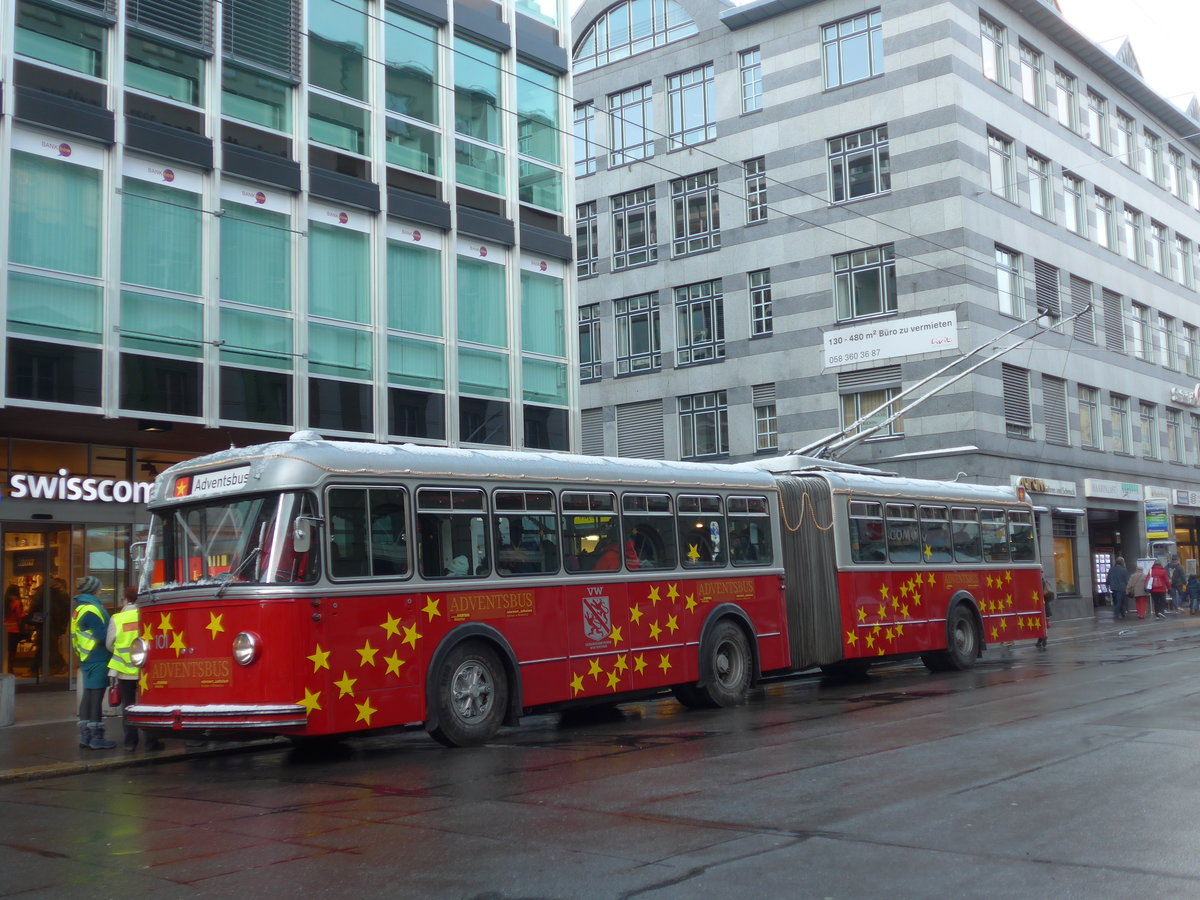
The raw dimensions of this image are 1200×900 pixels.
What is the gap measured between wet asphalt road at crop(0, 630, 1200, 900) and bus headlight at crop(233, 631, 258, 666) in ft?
3.37

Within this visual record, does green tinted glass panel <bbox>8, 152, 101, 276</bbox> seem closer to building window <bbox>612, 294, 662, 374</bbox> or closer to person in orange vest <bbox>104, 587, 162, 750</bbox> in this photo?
person in orange vest <bbox>104, 587, 162, 750</bbox>

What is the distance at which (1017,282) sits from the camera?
127 feet

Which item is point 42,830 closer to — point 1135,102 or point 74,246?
point 74,246

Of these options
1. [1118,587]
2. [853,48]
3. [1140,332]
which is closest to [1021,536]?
[1118,587]

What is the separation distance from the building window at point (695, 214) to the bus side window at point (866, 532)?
900 inches

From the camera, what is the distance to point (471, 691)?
12.9 metres

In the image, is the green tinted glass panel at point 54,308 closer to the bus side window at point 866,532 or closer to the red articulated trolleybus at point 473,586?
the red articulated trolleybus at point 473,586

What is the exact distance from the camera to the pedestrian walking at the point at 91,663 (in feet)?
44.2

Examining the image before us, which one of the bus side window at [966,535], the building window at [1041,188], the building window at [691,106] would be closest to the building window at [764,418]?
the building window at [691,106]

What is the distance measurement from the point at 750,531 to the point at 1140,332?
114 feet

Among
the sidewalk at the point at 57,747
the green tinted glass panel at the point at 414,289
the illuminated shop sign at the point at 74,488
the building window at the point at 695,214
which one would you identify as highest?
the building window at the point at 695,214

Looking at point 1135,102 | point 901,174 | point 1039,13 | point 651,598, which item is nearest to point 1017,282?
point 901,174

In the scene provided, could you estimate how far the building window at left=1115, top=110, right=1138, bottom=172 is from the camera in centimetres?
4703

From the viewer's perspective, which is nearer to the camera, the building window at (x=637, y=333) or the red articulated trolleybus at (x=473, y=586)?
the red articulated trolleybus at (x=473, y=586)
